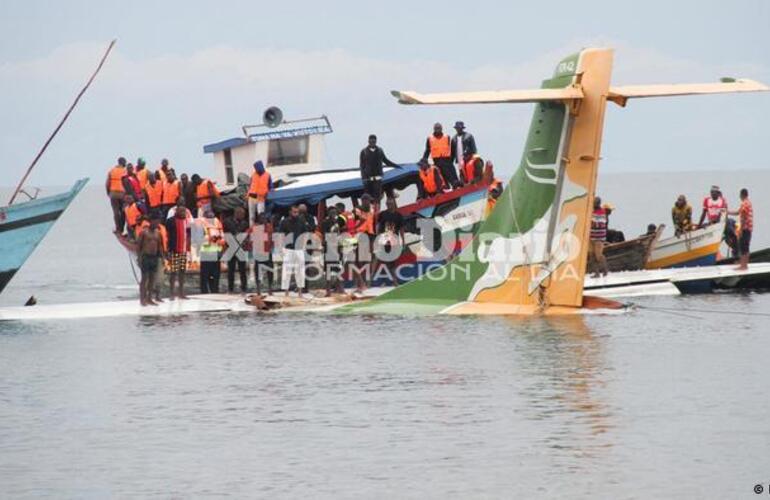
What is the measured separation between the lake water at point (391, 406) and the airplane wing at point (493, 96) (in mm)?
4493

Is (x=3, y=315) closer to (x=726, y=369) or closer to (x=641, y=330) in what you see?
(x=641, y=330)

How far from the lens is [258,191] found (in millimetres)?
37938

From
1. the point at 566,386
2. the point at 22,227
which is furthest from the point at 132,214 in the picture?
the point at 566,386

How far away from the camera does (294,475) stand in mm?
19422

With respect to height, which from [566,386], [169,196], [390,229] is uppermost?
[169,196]

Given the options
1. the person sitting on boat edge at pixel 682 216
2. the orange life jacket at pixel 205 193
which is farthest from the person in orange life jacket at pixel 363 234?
the person sitting on boat edge at pixel 682 216

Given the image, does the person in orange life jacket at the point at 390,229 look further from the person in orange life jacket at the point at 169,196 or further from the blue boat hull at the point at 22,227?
the blue boat hull at the point at 22,227

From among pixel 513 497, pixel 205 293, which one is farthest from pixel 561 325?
pixel 513 497

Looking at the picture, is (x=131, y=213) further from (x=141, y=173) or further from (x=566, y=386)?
(x=566, y=386)

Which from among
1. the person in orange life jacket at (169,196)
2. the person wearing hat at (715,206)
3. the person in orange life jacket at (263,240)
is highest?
the person in orange life jacket at (169,196)

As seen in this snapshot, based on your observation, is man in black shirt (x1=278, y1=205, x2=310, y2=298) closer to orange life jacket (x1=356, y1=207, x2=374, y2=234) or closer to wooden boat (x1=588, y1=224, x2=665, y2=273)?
orange life jacket (x1=356, y1=207, x2=374, y2=234)

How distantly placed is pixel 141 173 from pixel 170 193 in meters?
1.87

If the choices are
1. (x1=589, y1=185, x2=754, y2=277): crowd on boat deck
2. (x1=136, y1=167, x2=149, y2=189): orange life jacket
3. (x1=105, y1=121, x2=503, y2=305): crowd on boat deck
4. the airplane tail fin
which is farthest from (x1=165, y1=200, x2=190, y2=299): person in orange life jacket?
(x1=589, y1=185, x2=754, y2=277): crowd on boat deck

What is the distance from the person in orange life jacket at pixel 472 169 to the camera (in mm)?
37625
